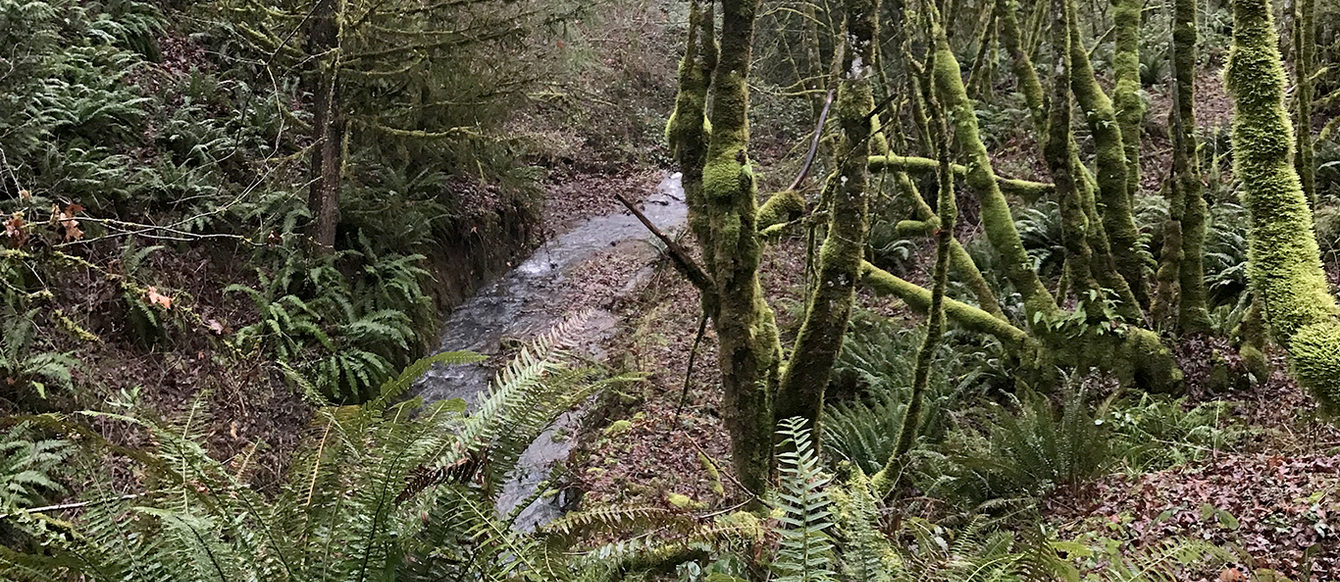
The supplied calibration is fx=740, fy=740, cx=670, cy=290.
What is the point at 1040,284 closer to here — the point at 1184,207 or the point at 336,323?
the point at 1184,207

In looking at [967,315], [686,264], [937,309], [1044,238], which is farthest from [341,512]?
[1044,238]

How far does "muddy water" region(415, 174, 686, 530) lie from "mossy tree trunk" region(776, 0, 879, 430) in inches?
113

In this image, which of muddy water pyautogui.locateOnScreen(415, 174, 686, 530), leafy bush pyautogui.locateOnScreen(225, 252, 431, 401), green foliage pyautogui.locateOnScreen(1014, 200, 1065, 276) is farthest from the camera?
green foliage pyautogui.locateOnScreen(1014, 200, 1065, 276)

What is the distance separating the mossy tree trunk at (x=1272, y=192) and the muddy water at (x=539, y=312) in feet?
15.4

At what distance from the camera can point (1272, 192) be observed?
2389 mm

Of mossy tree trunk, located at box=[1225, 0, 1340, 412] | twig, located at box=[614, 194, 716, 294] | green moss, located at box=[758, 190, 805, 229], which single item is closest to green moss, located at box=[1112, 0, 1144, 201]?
green moss, located at box=[758, 190, 805, 229]

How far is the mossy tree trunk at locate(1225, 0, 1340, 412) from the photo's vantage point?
2252mm

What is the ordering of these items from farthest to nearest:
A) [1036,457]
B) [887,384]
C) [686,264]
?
[887,384] → [1036,457] → [686,264]

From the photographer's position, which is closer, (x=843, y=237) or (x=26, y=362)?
(x=843, y=237)

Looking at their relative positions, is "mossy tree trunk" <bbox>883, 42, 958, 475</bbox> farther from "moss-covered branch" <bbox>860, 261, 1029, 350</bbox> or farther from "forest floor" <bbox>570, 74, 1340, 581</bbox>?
"moss-covered branch" <bbox>860, 261, 1029, 350</bbox>

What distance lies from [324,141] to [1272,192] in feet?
28.1

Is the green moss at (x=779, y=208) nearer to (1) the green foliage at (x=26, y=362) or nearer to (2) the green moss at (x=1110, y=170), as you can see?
(2) the green moss at (x=1110, y=170)

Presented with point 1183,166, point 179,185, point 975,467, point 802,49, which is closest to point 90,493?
point 975,467

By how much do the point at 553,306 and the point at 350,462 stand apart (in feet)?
31.1
